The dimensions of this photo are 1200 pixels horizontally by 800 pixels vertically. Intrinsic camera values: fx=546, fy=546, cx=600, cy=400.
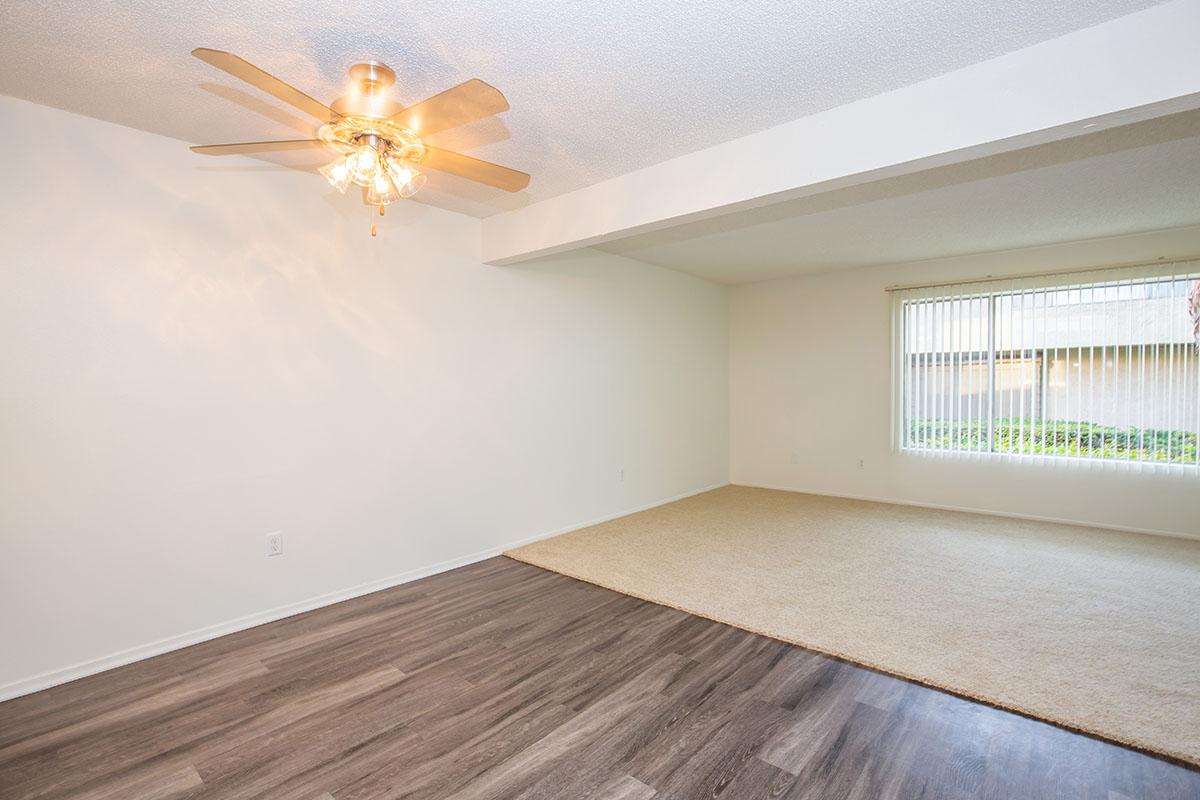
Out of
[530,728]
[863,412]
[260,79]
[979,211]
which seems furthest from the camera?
[863,412]

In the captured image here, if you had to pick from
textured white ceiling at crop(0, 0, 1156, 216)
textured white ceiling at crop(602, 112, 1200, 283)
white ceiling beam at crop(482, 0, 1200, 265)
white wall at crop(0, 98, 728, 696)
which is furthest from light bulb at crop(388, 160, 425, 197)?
textured white ceiling at crop(602, 112, 1200, 283)

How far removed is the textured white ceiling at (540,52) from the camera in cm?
172

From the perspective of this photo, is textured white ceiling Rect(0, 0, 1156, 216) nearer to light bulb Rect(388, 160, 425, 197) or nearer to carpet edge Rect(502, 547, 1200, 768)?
light bulb Rect(388, 160, 425, 197)

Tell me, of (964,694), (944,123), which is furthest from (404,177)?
(964,694)

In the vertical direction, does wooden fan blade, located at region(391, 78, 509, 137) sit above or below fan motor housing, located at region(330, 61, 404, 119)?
below

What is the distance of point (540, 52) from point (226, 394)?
229 centimetres

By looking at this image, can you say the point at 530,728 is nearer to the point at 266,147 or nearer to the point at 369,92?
A: the point at 266,147

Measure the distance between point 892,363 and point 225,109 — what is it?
18.4 ft

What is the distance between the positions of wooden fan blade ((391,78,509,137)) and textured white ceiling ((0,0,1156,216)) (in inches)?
12.5

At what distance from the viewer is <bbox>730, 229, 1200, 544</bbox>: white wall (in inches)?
176

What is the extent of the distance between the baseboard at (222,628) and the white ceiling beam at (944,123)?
8.03ft

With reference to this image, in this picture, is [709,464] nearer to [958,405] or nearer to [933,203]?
[958,405]

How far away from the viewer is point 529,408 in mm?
4320

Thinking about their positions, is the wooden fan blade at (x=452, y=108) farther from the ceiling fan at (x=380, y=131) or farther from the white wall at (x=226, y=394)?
the white wall at (x=226, y=394)
